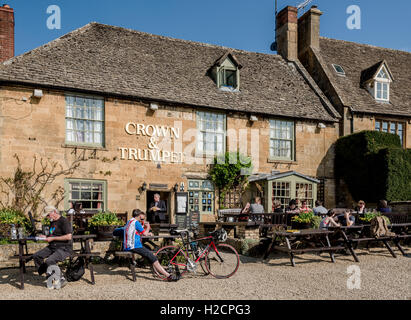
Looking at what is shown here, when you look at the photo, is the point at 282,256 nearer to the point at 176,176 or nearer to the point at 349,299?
the point at 349,299

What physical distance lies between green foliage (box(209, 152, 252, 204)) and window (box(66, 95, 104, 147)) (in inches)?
189

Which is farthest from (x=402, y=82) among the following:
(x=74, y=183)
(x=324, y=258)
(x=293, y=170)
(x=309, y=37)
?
(x=74, y=183)

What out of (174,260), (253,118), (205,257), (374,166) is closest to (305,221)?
(205,257)

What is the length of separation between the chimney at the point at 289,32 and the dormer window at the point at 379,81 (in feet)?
13.1

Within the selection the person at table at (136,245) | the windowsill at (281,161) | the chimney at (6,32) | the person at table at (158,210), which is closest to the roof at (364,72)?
the windowsill at (281,161)

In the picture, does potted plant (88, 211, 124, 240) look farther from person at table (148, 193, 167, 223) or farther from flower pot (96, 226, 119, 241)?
person at table (148, 193, 167, 223)

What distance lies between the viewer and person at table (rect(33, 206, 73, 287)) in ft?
24.7

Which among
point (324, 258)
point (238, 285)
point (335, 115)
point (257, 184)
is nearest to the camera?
point (238, 285)

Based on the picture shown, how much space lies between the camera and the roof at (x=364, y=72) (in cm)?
2058

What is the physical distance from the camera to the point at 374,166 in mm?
18219

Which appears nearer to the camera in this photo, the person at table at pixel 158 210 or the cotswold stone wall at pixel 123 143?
the person at table at pixel 158 210

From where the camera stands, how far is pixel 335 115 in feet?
64.6

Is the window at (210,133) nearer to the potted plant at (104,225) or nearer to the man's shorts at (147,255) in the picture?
A: the potted plant at (104,225)

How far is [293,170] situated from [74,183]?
9332 mm
